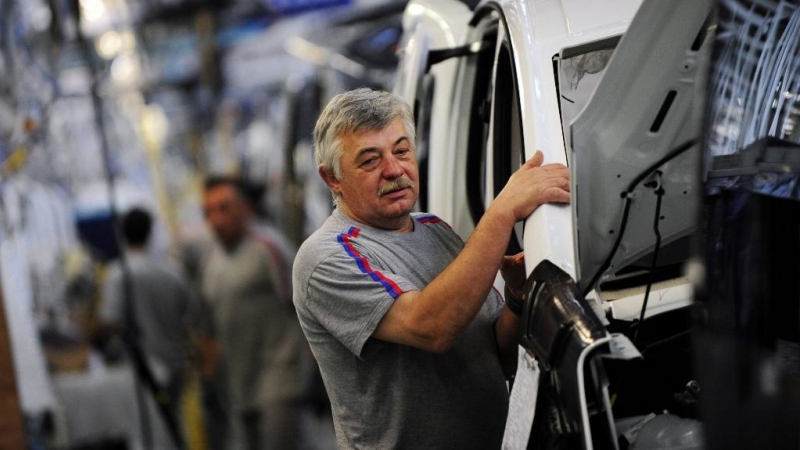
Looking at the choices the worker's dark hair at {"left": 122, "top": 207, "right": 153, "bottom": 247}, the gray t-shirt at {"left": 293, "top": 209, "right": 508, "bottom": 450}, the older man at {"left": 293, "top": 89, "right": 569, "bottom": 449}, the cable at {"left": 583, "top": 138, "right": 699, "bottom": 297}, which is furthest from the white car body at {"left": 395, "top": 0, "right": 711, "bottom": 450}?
the worker's dark hair at {"left": 122, "top": 207, "right": 153, "bottom": 247}

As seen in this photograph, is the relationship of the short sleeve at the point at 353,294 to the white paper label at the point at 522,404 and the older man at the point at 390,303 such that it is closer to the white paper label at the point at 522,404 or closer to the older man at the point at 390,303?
the older man at the point at 390,303

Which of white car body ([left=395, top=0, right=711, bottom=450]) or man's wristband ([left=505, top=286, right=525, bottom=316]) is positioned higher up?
white car body ([left=395, top=0, right=711, bottom=450])

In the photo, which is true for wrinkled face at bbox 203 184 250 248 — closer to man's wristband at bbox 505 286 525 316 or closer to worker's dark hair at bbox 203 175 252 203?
worker's dark hair at bbox 203 175 252 203

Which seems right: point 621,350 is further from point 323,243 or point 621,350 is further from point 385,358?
point 323,243

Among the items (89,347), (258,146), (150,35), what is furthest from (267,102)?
(89,347)

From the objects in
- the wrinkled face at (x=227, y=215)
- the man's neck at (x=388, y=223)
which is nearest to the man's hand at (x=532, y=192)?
the man's neck at (x=388, y=223)

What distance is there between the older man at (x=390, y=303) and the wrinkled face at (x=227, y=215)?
3243mm

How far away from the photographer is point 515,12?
132 inches

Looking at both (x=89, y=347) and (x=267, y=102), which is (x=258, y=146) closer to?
(x=267, y=102)

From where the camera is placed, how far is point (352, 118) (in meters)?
2.90

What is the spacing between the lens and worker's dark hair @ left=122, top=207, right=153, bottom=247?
726 cm

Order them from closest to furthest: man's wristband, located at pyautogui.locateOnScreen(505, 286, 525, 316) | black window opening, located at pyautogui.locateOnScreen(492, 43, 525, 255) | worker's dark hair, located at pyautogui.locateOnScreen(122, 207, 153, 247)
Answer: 1. man's wristband, located at pyautogui.locateOnScreen(505, 286, 525, 316)
2. black window opening, located at pyautogui.locateOnScreen(492, 43, 525, 255)
3. worker's dark hair, located at pyautogui.locateOnScreen(122, 207, 153, 247)

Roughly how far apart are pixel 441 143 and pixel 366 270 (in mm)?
1734

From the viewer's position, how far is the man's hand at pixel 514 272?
9.98 ft
